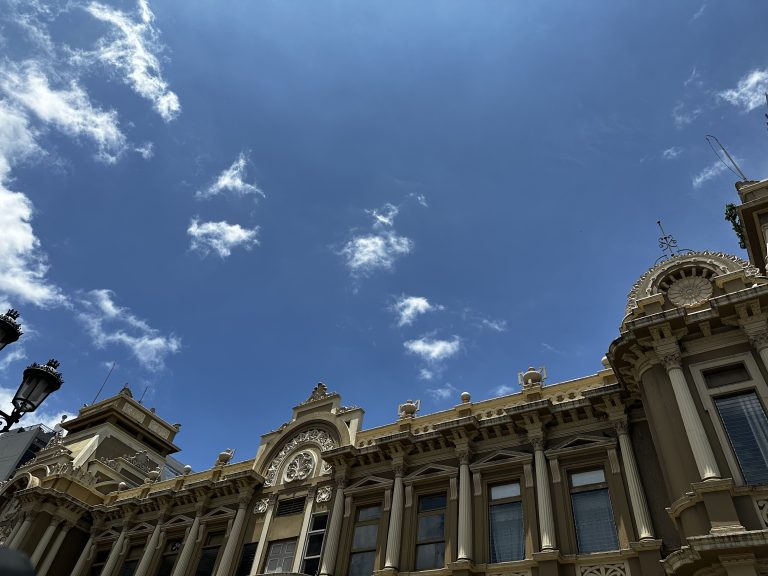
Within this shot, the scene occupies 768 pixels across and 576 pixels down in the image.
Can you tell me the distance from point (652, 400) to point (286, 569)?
43.9 feet

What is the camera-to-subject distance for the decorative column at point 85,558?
26.0 metres

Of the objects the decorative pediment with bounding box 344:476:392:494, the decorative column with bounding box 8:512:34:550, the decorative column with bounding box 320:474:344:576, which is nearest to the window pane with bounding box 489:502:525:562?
the decorative pediment with bounding box 344:476:392:494

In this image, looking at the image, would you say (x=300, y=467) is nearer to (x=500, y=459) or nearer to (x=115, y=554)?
(x=500, y=459)

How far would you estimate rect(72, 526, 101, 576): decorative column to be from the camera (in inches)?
→ 1024

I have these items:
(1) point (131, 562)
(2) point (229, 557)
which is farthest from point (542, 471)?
(1) point (131, 562)

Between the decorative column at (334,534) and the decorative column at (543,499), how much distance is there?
23.0ft

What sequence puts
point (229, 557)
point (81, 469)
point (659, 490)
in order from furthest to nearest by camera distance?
1. point (81, 469)
2. point (229, 557)
3. point (659, 490)

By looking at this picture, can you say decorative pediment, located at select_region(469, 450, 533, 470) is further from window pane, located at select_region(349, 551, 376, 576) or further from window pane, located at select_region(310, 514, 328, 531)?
window pane, located at select_region(310, 514, 328, 531)

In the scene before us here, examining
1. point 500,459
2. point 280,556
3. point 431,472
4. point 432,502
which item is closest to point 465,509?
point 432,502

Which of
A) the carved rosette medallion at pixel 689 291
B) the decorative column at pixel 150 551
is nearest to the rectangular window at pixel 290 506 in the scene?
the decorative column at pixel 150 551

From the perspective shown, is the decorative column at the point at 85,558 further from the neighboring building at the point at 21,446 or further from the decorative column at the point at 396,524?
the neighboring building at the point at 21,446

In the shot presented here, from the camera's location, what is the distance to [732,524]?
468 inches

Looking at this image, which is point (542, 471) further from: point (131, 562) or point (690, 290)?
point (131, 562)

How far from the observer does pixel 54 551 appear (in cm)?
2669
